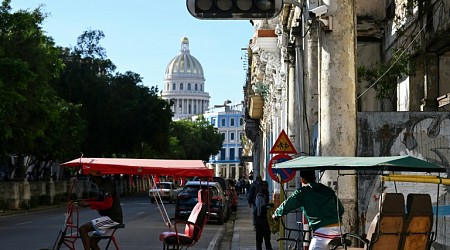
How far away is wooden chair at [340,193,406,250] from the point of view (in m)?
9.36

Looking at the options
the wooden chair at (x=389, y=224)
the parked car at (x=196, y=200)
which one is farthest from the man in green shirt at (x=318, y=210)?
the parked car at (x=196, y=200)

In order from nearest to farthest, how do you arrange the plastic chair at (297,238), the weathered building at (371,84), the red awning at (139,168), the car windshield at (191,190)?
the plastic chair at (297,238) → the weathered building at (371,84) → the red awning at (139,168) → the car windshield at (191,190)

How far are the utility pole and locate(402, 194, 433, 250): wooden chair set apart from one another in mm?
4722

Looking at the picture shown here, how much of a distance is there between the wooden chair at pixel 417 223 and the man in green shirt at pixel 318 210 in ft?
4.11

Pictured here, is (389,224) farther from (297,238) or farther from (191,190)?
(191,190)

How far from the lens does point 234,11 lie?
1180cm

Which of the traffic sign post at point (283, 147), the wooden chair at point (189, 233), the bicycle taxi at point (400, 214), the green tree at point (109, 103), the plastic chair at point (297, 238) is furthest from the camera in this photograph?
the green tree at point (109, 103)

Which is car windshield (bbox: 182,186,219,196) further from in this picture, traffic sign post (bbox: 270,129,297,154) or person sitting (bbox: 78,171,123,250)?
person sitting (bbox: 78,171,123,250)

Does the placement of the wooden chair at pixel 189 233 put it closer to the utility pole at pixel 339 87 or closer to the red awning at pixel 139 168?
the red awning at pixel 139 168

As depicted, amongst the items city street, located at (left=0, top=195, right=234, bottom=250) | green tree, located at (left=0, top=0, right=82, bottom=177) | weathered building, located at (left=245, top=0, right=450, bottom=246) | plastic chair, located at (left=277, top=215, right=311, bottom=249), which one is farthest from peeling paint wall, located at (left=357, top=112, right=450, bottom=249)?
green tree, located at (left=0, top=0, right=82, bottom=177)

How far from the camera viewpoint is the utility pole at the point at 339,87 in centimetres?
1445

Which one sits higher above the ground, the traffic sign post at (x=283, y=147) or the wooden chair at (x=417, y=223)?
the traffic sign post at (x=283, y=147)

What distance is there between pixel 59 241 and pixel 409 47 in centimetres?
829

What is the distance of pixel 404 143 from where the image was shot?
14.2 m
